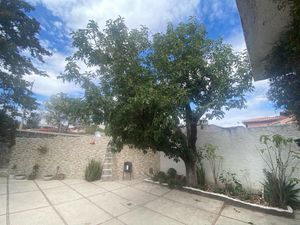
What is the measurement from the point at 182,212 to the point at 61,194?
440 cm

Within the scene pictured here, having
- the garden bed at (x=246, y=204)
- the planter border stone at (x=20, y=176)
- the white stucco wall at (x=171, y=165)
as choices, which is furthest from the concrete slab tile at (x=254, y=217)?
the planter border stone at (x=20, y=176)

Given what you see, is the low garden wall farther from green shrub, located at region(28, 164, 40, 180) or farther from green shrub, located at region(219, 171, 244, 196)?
green shrub, located at region(219, 171, 244, 196)

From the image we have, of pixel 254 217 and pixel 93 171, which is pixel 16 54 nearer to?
pixel 93 171

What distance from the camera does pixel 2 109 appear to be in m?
10.0

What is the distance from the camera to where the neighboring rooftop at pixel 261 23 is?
103 inches

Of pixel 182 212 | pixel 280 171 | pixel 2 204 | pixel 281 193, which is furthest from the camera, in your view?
pixel 280 171

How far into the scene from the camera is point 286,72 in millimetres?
2834

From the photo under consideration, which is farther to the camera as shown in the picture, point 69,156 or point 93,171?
point 69,156

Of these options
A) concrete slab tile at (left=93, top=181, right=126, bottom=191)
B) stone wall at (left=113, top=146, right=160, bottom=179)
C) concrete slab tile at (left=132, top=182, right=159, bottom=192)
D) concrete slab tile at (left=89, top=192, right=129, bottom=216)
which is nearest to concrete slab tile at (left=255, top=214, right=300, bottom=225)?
concrete slab tile at (left=89, top=192, right=129, bottom=216)

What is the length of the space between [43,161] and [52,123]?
17.2 metres

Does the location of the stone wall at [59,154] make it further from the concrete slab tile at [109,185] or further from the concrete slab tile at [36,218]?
the concrete slab tile at [36,218]

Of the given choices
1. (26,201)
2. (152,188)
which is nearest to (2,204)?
(26,201)

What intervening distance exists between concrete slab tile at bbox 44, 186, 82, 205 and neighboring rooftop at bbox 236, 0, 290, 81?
6730 mm

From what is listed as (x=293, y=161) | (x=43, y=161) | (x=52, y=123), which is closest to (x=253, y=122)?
(x=293, y=161)
